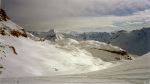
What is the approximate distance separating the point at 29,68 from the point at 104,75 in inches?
618

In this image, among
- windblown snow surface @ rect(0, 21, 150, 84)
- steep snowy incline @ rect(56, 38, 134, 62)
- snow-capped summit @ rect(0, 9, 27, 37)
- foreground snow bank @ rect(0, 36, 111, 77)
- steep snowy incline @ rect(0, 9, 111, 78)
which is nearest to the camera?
windblown snow surface @ rect(0, 21, 150, 84)

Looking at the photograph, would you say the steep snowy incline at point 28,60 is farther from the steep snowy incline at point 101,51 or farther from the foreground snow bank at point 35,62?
the steep snowy incline at point 101,51

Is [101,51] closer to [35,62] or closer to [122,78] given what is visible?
[35,62]

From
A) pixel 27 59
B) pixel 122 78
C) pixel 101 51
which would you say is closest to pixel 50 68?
pixel 27 59

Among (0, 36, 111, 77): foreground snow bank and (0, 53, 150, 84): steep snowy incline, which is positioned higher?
(0, 36, 111, 77): foreground snow bank

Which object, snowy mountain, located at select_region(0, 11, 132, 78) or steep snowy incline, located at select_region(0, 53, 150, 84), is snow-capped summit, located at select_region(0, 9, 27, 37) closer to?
snowy mountain, located at select_region(0, 11, 132, 78)

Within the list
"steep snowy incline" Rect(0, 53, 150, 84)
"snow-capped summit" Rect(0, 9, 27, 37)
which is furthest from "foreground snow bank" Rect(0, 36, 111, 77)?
"steep snowy incline" Rect(0, 53, 150, 84)

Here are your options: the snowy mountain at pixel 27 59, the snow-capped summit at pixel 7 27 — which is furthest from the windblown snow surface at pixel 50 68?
the snow-capped summit at pixel 7 27

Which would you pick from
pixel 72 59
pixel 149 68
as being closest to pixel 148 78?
pixel 149 68

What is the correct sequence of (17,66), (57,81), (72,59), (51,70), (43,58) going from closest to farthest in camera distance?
1. (57,81)
2. (17,66)
3. (51,70)
4. (43,58)
5. (72,59)

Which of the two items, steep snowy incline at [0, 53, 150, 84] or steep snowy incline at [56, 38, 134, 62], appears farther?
steep snowy incline at [56, 38, 134, 62]

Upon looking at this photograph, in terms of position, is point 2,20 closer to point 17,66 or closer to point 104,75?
point 17,66

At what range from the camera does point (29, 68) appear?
26.1 m

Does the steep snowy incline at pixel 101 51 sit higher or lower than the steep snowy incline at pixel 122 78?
higher
